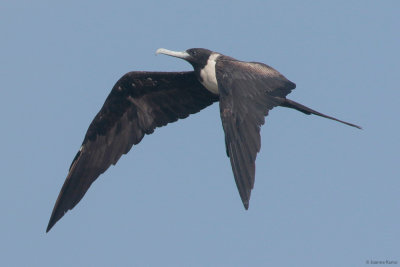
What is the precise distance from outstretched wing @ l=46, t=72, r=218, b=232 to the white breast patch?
41 cm

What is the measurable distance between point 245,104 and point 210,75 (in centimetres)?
138

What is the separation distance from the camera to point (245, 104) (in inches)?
409

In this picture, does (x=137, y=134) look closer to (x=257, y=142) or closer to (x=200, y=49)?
(x=200, y=49)

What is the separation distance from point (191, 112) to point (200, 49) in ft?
2.64

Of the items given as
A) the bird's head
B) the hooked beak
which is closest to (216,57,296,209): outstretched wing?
the bird's head

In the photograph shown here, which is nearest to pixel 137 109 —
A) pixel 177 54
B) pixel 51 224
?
pixel 177 54

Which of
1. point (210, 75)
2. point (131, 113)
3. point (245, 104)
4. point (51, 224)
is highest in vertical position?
point (210, 75)

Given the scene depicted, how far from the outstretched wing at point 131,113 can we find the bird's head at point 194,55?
1.13 feet

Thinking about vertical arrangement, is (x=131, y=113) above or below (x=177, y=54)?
below

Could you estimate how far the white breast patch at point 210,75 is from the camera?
1166 centimetres

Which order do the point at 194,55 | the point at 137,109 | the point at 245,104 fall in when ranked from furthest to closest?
the point at 137,109 → the point at 194,55 → the point at 245,104

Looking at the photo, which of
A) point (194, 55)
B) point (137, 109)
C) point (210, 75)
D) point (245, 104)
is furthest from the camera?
point (137, 109)

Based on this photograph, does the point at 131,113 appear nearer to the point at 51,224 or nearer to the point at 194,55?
the point at 194,55

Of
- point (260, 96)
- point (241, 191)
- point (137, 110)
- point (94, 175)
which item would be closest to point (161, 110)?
point (137, 110)
